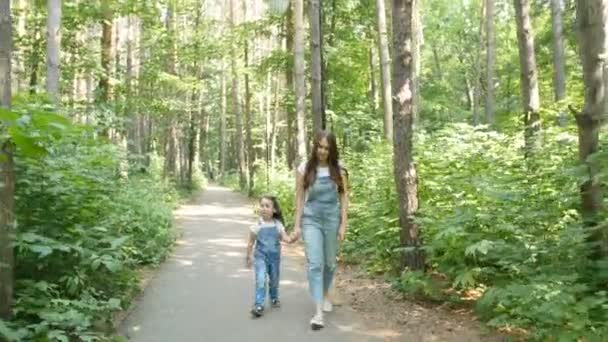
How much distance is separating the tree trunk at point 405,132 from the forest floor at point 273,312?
678 mm

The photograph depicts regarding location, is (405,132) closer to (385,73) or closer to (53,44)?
(53,44)

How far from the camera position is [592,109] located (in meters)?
5.17

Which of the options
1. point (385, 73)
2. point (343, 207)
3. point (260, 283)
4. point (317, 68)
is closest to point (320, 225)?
point (343, 207)

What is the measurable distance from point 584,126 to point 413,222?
105 inches

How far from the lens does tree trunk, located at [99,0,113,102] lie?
15.5 metres

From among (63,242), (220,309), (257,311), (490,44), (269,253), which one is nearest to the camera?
(63,242)

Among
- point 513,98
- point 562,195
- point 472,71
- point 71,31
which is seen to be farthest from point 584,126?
point 472,71

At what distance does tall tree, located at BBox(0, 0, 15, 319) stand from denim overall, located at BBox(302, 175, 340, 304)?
9.65ft

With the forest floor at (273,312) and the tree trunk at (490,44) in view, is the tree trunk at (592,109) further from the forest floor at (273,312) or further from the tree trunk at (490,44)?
the tree trunk at (490,44)

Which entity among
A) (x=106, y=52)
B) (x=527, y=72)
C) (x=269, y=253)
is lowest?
(x=269, y=253)

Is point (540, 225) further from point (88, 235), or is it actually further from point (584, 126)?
point (88, 235)

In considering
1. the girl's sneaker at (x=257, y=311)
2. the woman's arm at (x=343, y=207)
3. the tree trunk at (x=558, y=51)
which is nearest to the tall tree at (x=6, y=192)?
the girl's sneaker at (x=257, y=311)

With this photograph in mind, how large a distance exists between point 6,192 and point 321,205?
3.16 meters

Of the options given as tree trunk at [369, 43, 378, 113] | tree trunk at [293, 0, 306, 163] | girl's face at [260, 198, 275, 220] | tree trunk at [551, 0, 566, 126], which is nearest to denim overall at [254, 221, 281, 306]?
girl's face at [260, 198, 275, 220]
